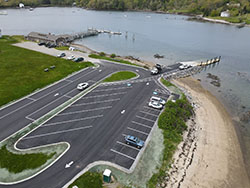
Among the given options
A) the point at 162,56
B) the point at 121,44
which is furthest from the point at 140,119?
the point at 121,44

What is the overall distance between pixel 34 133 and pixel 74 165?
463 inches

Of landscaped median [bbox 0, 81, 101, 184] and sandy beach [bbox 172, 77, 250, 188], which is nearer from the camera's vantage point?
landscaped median [bbox 0, 81, 101, 184]

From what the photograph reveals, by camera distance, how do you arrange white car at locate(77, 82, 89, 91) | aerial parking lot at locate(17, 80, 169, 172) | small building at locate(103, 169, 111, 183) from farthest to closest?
white car at locate(77, 82, 89, 91) → aerial parking lot at locate(17, 80, 169, 172) → small building at locate(103, 169, 111, 183)

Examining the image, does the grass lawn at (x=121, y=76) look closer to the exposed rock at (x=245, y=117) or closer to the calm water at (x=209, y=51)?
the calm water at (x=209, y=51)

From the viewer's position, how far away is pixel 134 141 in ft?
100

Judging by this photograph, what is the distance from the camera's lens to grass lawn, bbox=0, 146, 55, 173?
26.2 metres

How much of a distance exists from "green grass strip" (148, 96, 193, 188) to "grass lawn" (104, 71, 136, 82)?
19650 mm

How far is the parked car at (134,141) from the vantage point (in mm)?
30328

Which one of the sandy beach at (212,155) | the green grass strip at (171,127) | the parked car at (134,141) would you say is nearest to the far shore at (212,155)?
the sandy beach at (212,155)

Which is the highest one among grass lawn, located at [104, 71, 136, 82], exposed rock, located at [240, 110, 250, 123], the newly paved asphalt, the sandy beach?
grass lawn, located at [104, 71, 136, 82]

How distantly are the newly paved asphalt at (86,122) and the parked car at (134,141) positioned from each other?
2.85ft

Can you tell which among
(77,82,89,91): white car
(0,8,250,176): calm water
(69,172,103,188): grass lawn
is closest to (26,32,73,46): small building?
(0,8,250,176): calm water

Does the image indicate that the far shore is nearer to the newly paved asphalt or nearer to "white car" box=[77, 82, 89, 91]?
the newly paved asphalt

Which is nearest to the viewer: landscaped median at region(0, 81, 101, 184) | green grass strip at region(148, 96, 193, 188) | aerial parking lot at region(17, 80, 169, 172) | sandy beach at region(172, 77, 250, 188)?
landscaped median at region(0, 81, 101, 184)
